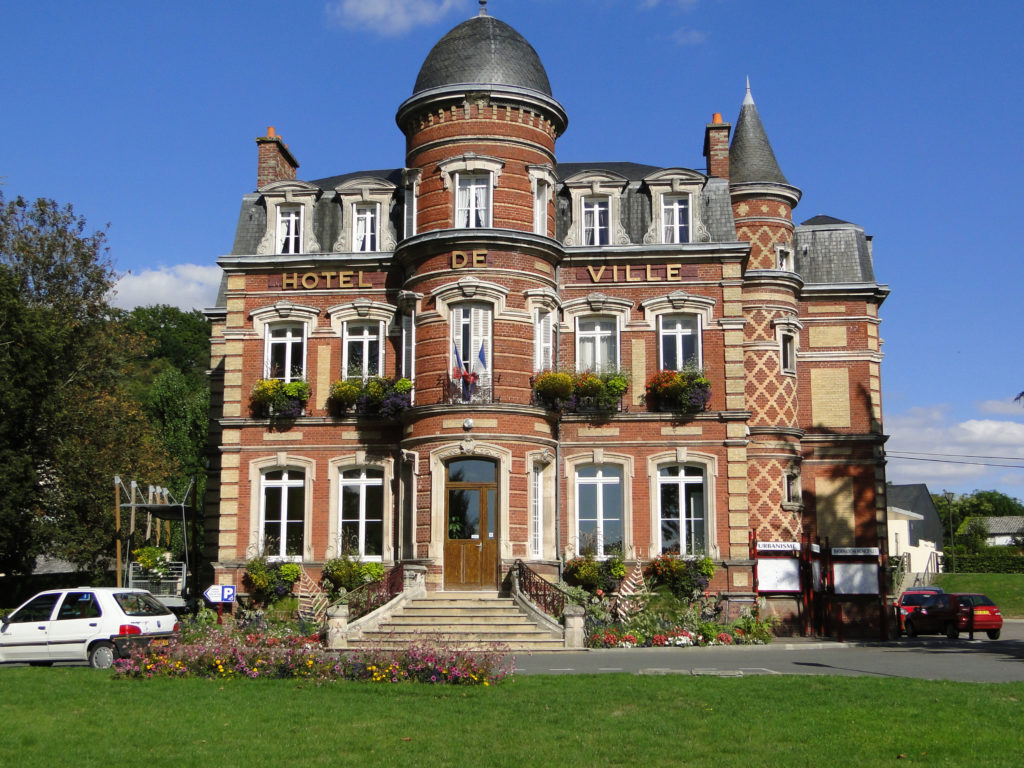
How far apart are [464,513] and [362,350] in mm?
5131

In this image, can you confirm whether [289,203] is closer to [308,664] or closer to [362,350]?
[362,350]

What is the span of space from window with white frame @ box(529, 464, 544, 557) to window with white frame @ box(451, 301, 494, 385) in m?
2.46

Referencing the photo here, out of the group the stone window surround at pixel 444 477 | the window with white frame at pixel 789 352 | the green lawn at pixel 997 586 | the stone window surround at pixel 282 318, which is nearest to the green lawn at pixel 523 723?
the stone window surround at pixel 444 477

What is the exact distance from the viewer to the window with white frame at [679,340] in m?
25.9

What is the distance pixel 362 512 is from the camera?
25781mm

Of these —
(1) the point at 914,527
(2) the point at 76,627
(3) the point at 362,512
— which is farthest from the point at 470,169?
(1) the point at 914,527

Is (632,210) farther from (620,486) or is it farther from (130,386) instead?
(130,386)

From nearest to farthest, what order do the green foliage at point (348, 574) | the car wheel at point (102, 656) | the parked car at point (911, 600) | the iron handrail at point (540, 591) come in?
the car wheel at point (102, 656), the iron handrail at point (540, 591), the green foliage at point (348, 574), the parked car at point (911, 600)

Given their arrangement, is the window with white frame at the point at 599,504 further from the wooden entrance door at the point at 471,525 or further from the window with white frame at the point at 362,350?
the window with white frame at the point at 362,350

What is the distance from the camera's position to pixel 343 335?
26.5 metres

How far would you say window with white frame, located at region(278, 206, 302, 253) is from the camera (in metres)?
27.2

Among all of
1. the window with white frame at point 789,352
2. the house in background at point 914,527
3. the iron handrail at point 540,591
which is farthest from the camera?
the house in background at point 914,527

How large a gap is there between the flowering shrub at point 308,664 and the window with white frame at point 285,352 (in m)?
11.3

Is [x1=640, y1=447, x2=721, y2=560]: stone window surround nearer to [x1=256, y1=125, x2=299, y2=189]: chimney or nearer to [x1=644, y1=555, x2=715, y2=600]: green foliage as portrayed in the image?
[x1=644, y1=555, x2=715, y2=600]: green foliage
